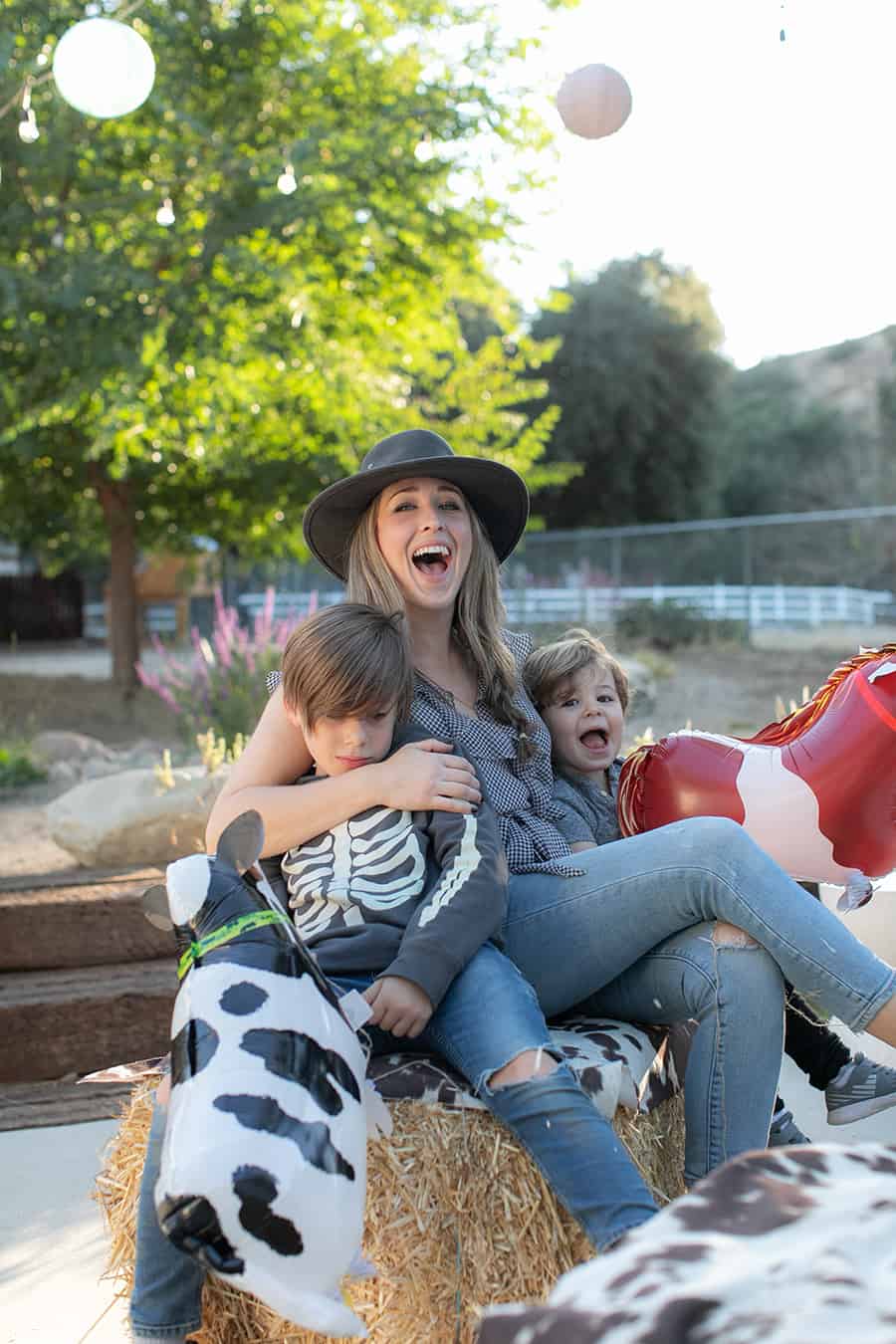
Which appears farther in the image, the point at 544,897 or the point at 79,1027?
the point at 79,1027

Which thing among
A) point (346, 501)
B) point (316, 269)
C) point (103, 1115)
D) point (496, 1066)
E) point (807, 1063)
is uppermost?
point (316, 269)

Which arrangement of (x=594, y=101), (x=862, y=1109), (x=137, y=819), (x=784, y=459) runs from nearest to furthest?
(x=862, y=1109) → (x=137, y=819) → (x=594, y=101) → (x=784, y=459)

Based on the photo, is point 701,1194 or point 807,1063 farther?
point 807,1063

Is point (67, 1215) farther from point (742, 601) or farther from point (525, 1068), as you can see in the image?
point (742, 601)

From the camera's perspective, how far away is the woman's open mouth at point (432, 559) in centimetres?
264

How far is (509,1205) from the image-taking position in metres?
1.88

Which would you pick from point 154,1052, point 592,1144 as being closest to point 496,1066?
point 592,1144

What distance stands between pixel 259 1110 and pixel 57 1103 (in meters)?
1.97

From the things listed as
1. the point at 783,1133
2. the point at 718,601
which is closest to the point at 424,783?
the point at 783,1133

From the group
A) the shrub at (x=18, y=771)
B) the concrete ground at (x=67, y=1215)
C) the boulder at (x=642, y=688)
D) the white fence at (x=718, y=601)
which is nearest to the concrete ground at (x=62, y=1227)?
the concrete ground at (x=67, y=1215)

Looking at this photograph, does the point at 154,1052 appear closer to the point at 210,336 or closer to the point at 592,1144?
the point at 592,1144

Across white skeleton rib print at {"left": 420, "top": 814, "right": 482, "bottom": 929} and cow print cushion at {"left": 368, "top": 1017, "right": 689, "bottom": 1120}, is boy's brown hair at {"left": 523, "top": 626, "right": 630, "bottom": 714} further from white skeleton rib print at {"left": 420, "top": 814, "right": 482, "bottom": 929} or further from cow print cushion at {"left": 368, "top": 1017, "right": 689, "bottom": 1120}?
cow print cushion at {"left": 368, "top": 1017, "right": 689, "bottom": 1120}

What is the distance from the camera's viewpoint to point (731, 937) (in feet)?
6.92

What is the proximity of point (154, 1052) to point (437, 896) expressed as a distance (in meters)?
1.87
